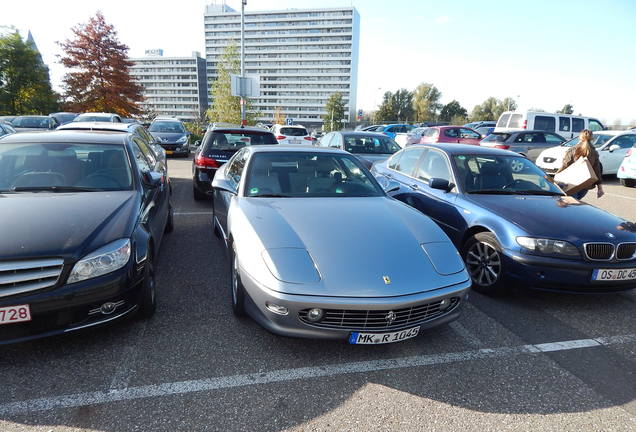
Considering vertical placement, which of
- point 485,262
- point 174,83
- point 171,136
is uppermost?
point 174,83

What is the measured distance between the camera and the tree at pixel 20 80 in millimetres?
34750

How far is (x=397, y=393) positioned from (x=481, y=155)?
12.1 ft

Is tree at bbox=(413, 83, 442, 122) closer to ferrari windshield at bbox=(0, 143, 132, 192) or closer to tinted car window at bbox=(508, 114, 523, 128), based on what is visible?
tinted car window at bbox=(508, 114, 523, 128)

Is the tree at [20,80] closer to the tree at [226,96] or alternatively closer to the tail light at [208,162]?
the tree at [226,96]

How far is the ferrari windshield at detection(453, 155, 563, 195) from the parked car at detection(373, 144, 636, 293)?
1cm

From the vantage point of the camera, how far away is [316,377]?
253 centimetres

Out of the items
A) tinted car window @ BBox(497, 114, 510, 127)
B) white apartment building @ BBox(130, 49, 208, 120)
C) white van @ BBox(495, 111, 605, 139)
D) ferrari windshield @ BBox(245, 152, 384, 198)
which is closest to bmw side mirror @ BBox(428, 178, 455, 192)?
ferrari windshield @ BBox(245, 152, 384, 198)

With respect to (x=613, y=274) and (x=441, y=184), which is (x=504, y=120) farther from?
(x=613, y=274)

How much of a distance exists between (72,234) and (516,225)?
386 centimetres

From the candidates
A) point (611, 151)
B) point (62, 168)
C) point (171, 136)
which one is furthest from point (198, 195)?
point (611, 151)

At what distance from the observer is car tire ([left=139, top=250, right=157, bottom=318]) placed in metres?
3.00

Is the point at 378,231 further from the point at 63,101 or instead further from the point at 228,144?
the point at 63,101

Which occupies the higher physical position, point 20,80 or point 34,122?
point 20,80

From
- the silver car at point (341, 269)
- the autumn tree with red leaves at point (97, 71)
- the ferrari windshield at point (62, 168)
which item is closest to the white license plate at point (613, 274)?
the silver car at point (341, 269)
